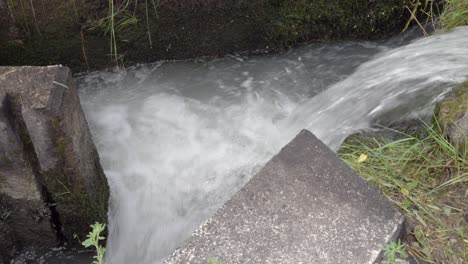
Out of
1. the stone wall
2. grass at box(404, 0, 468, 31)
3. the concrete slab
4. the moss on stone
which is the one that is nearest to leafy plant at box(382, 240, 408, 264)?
the concrete slab

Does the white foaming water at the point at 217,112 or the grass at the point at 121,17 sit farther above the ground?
the grass at the point at 121,17

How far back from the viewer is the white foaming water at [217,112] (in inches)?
130

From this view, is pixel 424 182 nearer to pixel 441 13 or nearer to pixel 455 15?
pixel 455 15

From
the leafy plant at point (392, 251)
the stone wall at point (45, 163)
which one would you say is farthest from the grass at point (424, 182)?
the stone wall at point (45, 163)

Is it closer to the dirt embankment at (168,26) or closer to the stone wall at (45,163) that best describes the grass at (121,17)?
the dirt embankment at (168,26)

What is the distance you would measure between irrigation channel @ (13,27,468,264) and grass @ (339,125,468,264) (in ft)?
0.91

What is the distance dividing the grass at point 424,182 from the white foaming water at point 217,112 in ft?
1.10

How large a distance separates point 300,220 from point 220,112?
195 cm

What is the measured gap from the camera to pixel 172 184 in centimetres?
350

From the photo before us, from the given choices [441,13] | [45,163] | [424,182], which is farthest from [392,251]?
[441,13]

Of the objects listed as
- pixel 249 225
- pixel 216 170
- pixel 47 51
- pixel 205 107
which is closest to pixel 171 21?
pixel 205 107

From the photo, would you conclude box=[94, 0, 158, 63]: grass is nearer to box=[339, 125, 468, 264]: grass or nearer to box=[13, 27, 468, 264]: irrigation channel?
box=[13, 27, 468, 264]: irrigation channel

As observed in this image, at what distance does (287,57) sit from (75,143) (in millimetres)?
2400

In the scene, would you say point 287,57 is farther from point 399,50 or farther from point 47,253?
point 47,253
